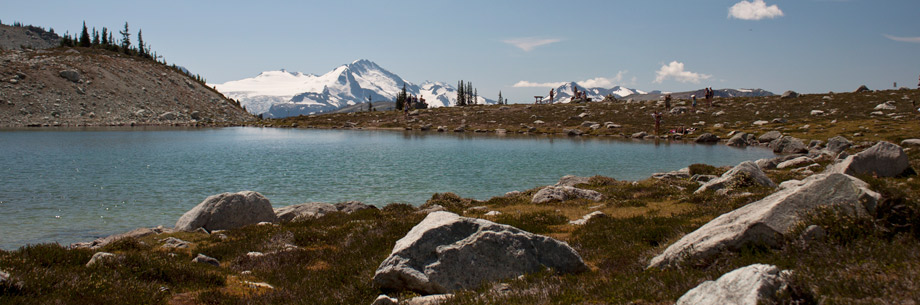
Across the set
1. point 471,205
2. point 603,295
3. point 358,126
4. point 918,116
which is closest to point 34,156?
point 471,205

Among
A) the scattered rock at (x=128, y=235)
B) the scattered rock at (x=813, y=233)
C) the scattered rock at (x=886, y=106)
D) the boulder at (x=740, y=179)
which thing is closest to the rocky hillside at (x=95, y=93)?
the scattered rock at (x=128, y=235)

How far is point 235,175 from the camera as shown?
36281mm

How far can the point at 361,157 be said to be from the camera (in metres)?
50.7

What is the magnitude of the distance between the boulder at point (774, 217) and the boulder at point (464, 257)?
216 centimetres

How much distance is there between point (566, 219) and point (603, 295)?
10197 millimetres

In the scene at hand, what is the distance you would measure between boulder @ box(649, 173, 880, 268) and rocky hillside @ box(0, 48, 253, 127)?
12917 centimetres

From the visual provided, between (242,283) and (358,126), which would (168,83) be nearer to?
(358,126)

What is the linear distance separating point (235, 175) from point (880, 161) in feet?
130

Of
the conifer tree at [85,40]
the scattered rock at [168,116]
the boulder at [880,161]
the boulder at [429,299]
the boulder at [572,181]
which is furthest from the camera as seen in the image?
the conifer tree at [85,40]

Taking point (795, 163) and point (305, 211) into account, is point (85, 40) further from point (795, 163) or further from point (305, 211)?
point (795, 163)

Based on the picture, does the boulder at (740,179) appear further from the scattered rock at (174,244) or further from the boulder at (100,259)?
the boulder at (100,259)

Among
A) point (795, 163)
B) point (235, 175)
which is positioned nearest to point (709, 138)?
point (795, 163)

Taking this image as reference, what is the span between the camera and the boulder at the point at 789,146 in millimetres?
53944

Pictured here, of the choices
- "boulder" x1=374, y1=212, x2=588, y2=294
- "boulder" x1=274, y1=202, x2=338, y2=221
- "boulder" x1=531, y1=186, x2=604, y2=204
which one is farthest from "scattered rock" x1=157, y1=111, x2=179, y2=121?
"boulder" x1=374, y1=212, x2=588, y2=294
